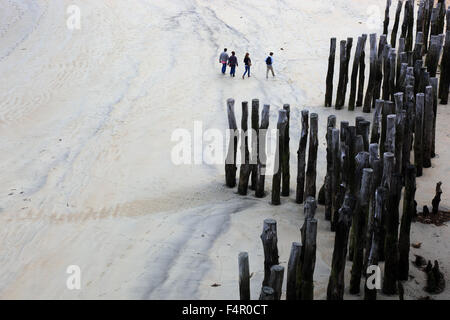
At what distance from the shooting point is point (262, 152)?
33.4 ft

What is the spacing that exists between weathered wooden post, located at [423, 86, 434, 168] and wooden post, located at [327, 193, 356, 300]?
14.7ft

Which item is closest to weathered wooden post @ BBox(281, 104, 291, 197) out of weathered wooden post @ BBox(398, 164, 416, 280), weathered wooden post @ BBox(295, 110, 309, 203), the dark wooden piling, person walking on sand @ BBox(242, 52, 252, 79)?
weathered wooden post @ BBox(295, 110, 309, 203)

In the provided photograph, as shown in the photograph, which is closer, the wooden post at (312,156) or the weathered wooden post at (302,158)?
the wooden post at (312,156)

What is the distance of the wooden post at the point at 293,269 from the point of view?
6453 millimetres

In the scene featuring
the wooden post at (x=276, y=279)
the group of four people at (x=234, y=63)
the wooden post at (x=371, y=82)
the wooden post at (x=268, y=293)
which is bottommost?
the wooden post at (x=268, y=293)

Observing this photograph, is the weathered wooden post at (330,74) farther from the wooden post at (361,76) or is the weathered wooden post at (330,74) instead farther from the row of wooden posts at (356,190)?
the row of wooden posts at (356,190)

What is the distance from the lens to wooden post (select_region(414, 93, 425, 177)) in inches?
415

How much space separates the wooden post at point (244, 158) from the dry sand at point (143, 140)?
0.67 feet

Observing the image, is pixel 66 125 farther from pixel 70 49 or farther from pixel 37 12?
pixel 37 12

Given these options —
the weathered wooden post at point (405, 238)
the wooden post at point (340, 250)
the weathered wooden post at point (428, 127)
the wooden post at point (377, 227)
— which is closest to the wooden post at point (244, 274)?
the wooden post at point (340, 250)

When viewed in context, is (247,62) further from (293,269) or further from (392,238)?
(293,269)

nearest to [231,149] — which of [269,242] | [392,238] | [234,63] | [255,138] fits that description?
[255,138]

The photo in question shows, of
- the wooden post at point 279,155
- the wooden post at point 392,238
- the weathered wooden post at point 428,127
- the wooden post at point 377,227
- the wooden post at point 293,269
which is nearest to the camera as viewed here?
the wooden post at point 293,269

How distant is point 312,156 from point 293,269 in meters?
3.55
